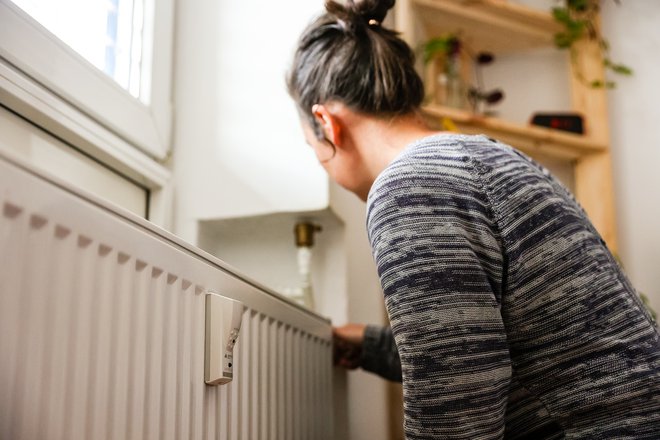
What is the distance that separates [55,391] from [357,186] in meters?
0.60

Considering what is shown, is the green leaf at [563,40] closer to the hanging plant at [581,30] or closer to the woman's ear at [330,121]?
the hanging plant at [581,30]

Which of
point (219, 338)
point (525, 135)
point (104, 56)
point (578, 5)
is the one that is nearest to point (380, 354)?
point (219, 338)

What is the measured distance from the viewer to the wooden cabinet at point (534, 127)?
1932 millimetres

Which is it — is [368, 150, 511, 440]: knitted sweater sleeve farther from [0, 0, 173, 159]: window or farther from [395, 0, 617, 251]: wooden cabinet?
[395, 0, 617, 251]: wooden cabinet

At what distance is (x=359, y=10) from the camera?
1.07 meters

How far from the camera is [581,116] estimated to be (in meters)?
2.02

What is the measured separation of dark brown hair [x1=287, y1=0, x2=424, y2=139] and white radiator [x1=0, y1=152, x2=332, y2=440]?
0.29 m

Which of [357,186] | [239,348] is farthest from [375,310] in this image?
[239,348]

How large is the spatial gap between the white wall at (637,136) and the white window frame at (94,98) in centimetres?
135

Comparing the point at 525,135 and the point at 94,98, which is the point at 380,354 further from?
the point at 525,135

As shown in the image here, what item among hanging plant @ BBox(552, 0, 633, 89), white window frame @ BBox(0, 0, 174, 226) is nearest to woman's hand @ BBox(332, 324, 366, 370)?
white window frame @ BBox(0, 0, 174, 226)

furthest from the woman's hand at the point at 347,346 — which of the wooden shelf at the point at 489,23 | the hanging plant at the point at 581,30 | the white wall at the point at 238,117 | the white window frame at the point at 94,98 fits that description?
the hanging plant at the point at 581,30

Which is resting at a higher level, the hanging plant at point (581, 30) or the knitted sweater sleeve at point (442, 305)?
the hanging plant at point (581, 30)

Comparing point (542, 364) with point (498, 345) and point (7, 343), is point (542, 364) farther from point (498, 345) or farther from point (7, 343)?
point (7, 343)
